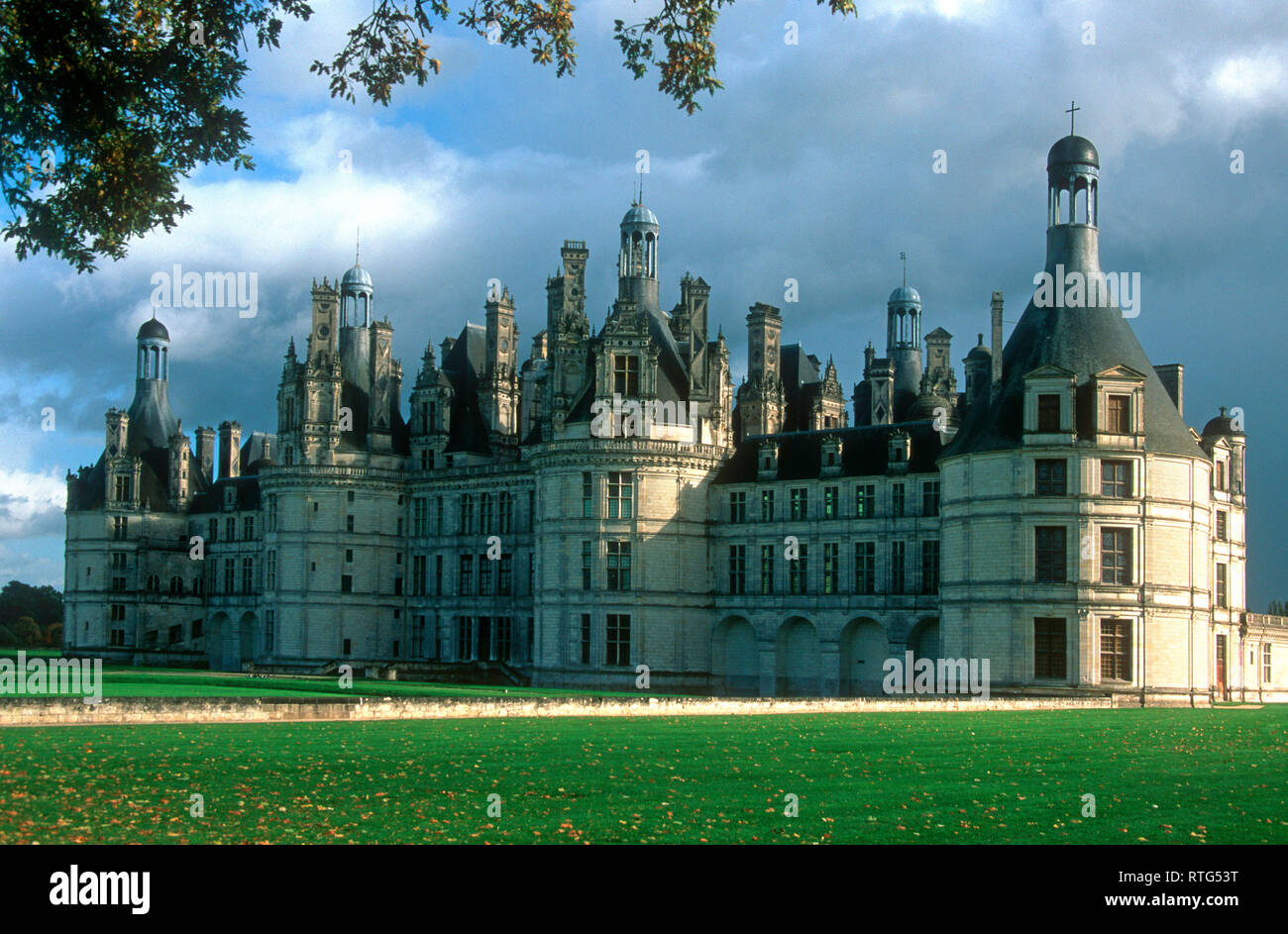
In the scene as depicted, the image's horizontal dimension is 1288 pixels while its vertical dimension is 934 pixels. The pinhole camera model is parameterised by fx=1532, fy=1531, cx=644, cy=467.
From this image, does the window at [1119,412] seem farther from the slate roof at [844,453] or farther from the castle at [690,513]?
the slate roof at [844,453]

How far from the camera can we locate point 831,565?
197 ft

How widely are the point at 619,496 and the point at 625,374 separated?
4.85 meters

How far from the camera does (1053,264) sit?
5431 cm

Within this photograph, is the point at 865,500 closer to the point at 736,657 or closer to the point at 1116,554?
the point at 736,657

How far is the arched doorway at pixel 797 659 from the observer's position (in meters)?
60.8

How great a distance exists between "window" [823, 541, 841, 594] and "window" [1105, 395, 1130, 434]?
42.7 ft

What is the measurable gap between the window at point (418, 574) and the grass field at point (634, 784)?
1809 inches

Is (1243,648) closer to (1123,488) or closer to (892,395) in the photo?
(1123,488)

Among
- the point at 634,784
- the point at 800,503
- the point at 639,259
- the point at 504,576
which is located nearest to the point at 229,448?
the point at 504,576

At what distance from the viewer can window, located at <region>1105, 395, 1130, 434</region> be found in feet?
165

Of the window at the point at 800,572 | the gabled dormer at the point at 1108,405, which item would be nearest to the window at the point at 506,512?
the window at the point at 800,572

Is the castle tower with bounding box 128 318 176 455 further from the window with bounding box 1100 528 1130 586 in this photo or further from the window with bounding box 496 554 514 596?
the window with bounding box 1100 528 1130 586

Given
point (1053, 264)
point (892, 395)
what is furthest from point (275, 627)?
point (1053, 264)
